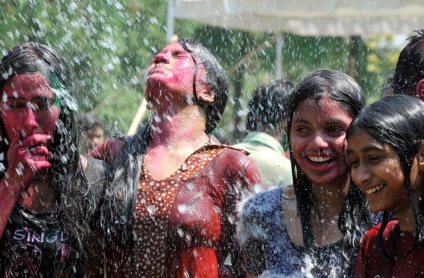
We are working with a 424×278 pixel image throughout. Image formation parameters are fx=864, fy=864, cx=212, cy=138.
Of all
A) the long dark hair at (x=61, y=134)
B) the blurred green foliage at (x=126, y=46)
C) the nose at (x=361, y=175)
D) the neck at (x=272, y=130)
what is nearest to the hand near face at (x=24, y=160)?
the long dark hair at (x=61, y=134)

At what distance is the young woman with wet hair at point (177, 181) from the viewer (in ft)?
12.3

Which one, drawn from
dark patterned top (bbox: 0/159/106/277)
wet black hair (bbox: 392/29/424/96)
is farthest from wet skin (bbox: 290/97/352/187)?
dark patterned top (bbox: 0/159/106/277)

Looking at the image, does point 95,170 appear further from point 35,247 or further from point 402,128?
point 402,128

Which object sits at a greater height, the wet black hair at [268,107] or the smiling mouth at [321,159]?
the wet black hair at [268,107]

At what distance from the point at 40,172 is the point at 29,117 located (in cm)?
28

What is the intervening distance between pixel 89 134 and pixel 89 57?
8.68ft

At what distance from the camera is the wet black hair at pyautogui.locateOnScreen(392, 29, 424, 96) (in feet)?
13.1

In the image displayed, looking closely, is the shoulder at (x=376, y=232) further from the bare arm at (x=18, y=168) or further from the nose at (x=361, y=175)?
the bare arm at (x=18, y=168)

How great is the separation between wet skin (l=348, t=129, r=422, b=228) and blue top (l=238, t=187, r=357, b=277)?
0.38 m

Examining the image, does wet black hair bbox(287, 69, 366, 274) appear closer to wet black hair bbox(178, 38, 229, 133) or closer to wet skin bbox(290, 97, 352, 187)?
wet skin bbox(290, 97, 352, 187)

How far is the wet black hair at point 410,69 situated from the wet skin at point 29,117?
5.27 ft

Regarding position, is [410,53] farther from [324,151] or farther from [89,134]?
[89,134]

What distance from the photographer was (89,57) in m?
10.1

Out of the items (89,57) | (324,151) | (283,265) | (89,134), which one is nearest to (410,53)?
(324,151)
